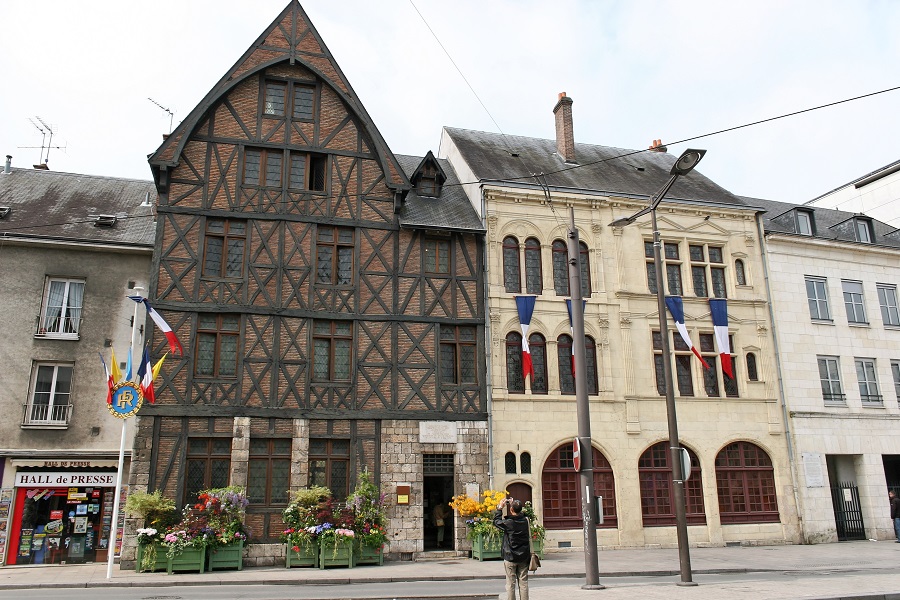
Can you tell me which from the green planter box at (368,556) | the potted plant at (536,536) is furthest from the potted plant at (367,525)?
the potted plant at (536,536)

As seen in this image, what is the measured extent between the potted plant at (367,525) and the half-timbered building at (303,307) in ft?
3.23

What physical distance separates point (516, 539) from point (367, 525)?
7.92 m

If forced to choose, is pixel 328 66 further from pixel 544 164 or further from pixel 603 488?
pixel 603 488

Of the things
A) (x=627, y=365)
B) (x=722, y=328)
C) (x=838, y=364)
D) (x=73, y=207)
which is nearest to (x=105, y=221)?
(x=73, y=207)

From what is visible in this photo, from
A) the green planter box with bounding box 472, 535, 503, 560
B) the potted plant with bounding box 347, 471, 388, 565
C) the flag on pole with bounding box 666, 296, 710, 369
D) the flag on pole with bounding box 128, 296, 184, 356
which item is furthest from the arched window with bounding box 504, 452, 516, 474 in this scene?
the flag on pole with bounding box 128, 296, 184, 356

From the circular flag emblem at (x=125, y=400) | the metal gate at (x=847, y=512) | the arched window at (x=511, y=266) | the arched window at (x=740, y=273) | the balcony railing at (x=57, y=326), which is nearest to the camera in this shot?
the circular flag emblem at (x=125, y=400)

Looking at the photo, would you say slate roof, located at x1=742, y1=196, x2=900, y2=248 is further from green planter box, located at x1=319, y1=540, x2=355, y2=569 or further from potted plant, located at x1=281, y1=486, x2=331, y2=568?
potted plant, located at x1=281, y1=486, x2=331, y2=568

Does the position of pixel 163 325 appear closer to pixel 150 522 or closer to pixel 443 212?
pixel 150 522

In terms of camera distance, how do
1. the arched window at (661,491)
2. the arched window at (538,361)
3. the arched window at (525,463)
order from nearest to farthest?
the arched window at (525,463) < the arched window at (661,491) < the arched window at (538,361)

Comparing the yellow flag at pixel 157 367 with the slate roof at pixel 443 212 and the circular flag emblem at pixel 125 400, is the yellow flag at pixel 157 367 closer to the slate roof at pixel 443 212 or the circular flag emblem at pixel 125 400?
the circular flag emblem at pixel 125 400

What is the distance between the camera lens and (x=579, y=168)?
24719 mm

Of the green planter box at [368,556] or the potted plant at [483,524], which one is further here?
the potted plant at [483,524]

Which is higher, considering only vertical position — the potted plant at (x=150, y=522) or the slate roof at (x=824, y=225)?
the slate roof at (x=824, y=225)

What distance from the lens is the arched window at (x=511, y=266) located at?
21.4m
